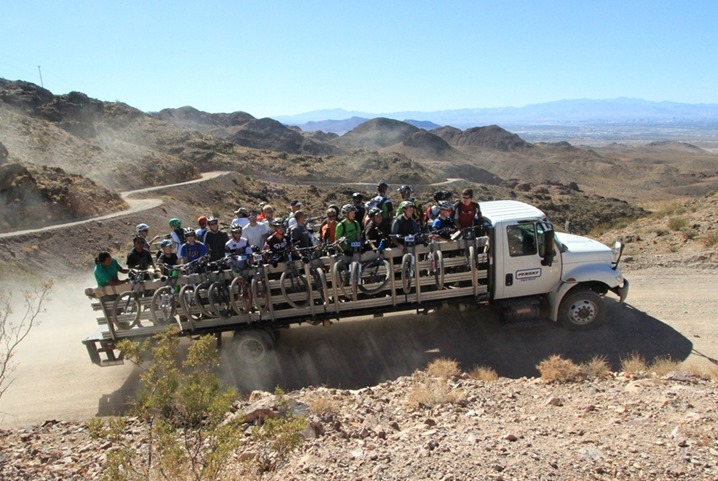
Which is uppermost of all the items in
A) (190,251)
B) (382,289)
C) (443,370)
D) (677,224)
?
(190,251)

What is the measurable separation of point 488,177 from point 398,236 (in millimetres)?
75052

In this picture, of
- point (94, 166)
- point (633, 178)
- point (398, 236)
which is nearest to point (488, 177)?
point (633, 178)

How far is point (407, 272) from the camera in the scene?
8.40 m

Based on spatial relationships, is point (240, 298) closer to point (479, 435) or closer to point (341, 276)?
point (341, 276)

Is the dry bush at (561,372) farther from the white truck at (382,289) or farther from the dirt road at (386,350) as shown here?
the white truck at (382,289)

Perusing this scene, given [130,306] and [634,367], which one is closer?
[634,367]

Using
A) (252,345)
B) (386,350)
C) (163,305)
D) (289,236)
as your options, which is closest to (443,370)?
(386,350)

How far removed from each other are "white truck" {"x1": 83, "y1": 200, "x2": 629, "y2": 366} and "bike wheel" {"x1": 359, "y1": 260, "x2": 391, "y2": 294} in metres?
0.02

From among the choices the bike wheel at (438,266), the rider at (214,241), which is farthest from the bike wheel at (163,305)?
the bike wheel at (438,266)

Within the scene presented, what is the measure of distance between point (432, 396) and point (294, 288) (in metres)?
3.05

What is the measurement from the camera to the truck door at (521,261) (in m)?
8.70

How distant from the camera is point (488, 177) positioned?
80.1 meters

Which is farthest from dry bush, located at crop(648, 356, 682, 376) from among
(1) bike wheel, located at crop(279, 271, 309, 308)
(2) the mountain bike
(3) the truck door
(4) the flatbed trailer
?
(2) the mountain bike

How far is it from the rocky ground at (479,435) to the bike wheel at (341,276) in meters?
1.75
